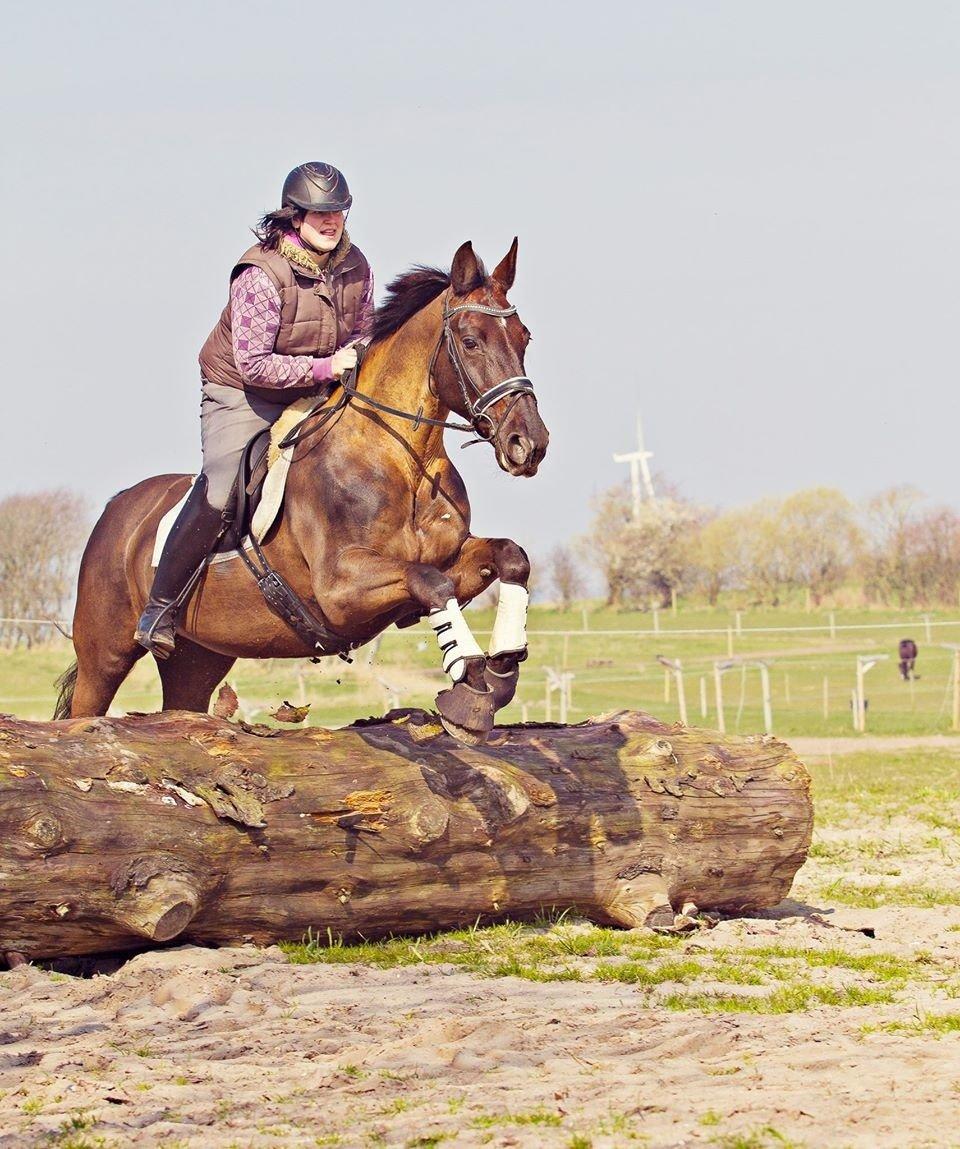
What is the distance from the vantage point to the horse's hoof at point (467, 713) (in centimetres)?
622

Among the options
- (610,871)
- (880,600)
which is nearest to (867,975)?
(610,871)

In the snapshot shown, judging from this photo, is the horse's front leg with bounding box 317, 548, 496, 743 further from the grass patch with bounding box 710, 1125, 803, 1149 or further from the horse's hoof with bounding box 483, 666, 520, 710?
the grass patch with bounding box 710, 1125, 803, 1149

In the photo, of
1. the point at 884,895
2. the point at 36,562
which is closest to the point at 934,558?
the point at 36,562

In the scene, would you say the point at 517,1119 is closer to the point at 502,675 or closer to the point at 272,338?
the point at 502,675

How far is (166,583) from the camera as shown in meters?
7.89

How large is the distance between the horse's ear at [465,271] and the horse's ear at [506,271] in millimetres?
76

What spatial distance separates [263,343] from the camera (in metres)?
7.38

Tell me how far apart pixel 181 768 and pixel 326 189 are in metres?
2.87

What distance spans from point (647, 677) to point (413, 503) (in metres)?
25.7

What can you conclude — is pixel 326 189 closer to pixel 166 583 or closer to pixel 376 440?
pixel 376 440

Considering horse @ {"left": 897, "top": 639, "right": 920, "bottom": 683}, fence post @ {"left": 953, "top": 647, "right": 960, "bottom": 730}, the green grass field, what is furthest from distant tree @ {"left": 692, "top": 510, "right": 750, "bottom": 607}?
fence post @ {"left": 953, "top": 647, "right": 960, "bottom": 730}

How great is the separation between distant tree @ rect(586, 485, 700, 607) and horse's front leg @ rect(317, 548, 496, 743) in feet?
155

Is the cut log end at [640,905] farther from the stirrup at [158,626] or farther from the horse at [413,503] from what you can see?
the stirrup at [158,626]

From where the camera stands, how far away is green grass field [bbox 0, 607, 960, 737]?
2491cm
